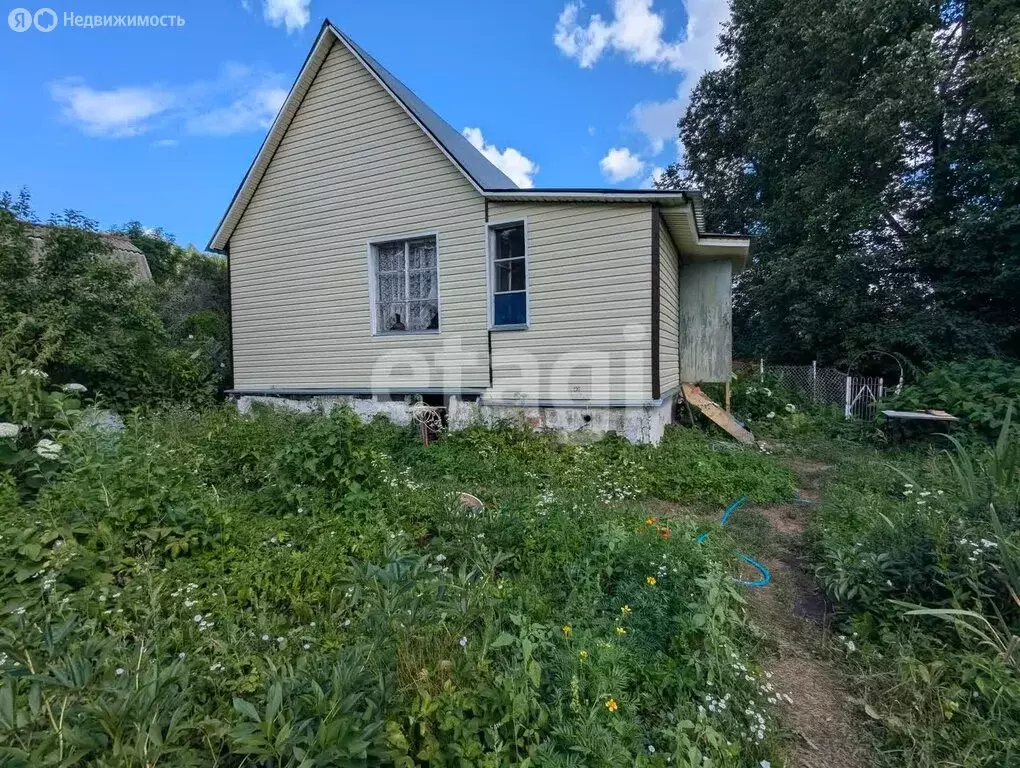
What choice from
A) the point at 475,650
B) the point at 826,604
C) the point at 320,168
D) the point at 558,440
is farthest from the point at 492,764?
the point at 320,168

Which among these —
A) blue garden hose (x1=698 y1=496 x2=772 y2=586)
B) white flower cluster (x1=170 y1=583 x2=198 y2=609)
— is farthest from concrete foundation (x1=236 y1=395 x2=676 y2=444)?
white flower cluster (x1=170 y1=583 x2=198 y2=609)

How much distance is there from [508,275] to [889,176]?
1216 cm

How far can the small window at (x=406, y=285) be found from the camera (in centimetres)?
820

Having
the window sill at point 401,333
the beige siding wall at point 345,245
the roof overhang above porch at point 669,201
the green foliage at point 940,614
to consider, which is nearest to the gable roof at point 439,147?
the roof overhang above porch at point 669,201

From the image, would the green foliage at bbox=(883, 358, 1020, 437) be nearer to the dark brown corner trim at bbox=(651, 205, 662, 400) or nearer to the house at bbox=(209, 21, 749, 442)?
the house at bbox=(209, 21, 749, 442)

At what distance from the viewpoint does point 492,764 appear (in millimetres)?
1588

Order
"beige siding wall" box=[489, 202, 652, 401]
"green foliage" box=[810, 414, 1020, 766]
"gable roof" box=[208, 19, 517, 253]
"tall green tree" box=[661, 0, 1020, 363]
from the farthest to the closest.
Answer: "tall green tree" box=[661, 0, 1020, 363] → "gable roof" box=[208, 19, 517, 253] → "beige siding wall" box=[489, 202, 652, 401] → "green foliage" box=[810, 414, 1020, 766]

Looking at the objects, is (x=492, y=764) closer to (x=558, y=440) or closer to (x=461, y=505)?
(x=461, y=505)

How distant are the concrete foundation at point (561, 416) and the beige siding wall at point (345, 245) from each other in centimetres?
38

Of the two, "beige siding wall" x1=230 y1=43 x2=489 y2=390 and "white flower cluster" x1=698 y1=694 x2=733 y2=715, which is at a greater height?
"beige siding wall" x1=230 y1=43 x2=489 y2=390

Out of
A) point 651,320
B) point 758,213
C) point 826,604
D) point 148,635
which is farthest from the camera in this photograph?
point 758,213

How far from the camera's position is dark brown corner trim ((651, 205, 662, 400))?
665 cm

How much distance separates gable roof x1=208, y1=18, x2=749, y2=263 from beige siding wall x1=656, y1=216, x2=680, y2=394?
0.55 metres

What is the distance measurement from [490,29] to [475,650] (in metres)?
10.8
